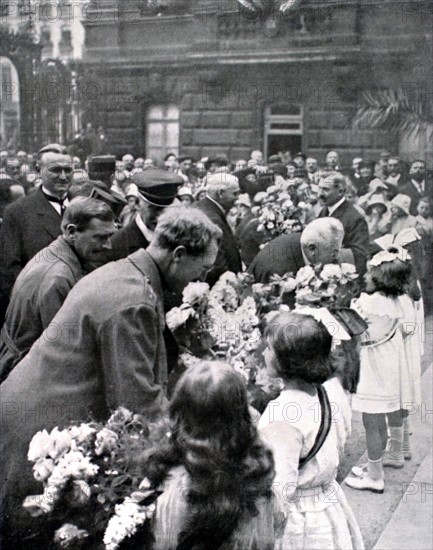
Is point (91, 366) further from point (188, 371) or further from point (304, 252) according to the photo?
point (304, 252)

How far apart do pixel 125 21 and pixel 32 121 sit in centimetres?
85

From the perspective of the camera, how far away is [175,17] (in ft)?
11.9

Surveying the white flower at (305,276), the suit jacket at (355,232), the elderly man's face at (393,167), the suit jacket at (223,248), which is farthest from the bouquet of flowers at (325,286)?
the elderly man's face at (393,167)

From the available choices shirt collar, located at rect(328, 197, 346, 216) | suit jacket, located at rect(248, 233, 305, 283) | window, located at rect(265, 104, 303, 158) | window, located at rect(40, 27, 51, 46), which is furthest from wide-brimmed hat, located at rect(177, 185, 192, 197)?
suit jacket, located at rect(248, 233, 305, 283)

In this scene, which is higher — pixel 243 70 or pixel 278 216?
pixel 243 70

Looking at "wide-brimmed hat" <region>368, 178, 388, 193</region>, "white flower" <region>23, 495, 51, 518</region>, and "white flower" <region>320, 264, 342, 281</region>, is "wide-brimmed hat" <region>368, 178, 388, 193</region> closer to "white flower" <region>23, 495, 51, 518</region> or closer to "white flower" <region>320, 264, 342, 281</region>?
"white flower" <region>320, 264, 342, 281</region>

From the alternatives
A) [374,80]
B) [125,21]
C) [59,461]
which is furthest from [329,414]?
[125,21]

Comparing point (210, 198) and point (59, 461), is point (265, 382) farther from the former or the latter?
point (210, 198)

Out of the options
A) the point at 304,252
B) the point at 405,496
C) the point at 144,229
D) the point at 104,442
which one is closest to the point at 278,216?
the point at 304,252

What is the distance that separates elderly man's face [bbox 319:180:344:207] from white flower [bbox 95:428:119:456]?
288 cm

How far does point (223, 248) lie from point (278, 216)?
1.47ft

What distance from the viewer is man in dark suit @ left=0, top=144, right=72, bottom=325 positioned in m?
3.43

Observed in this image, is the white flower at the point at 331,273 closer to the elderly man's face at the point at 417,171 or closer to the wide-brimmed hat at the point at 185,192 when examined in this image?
the elderly man's face at the point at 417,171

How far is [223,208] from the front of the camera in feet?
14.5
